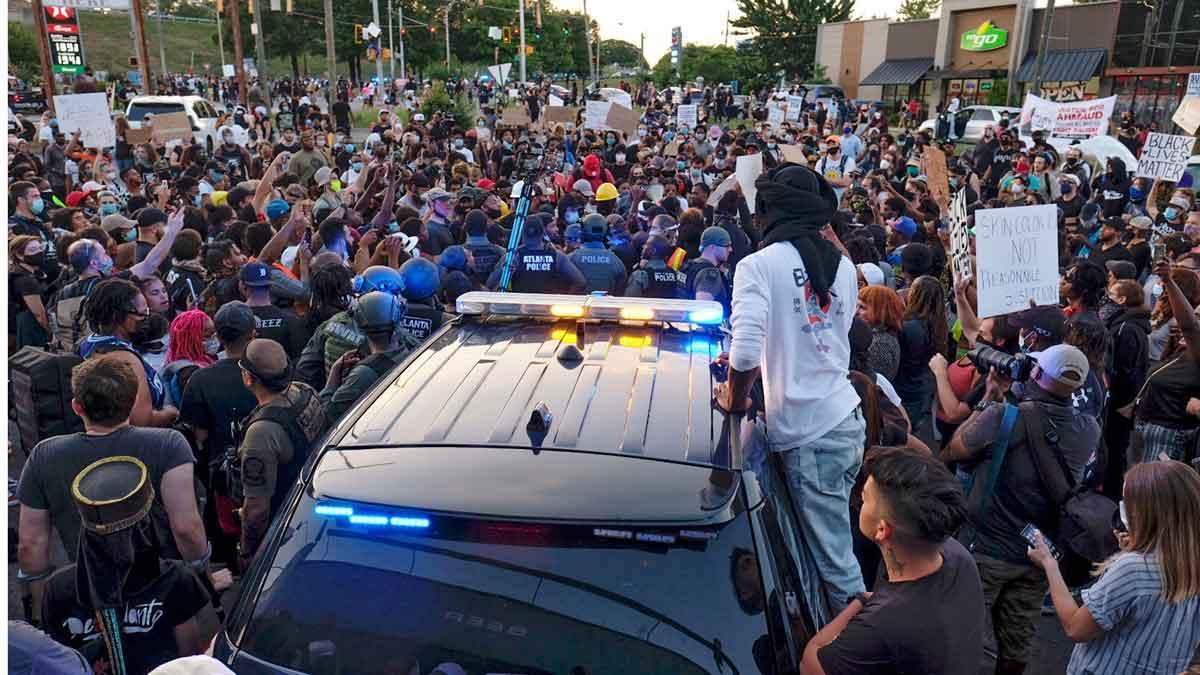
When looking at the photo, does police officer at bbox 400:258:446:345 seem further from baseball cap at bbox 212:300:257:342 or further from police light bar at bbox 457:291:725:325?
police light bar at bbox 457:291:725:325

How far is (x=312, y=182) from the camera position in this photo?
13500 millimetres

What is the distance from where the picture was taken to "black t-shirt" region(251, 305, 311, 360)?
5.37 m

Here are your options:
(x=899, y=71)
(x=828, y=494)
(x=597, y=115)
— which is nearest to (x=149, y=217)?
(x=828, y=494)

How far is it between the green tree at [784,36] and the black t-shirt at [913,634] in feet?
177

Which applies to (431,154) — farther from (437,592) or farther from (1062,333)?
(437,592)

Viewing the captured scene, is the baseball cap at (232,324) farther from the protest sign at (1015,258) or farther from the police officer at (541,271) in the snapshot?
the protest sign at (1015,258)

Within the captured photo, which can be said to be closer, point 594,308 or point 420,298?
point 594,308

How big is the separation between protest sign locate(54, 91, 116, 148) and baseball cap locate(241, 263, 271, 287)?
346 inches

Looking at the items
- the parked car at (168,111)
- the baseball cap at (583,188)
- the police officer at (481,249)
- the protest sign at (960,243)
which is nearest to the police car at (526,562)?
the protest sign at (960,243)

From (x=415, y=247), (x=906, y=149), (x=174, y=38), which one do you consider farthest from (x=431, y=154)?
(x=174, y=38)

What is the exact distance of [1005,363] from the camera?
13.1 feet

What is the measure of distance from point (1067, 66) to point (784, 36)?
64.2 ft

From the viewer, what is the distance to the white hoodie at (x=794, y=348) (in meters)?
3.25

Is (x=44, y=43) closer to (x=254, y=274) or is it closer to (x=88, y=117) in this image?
(x=88, y=117)
